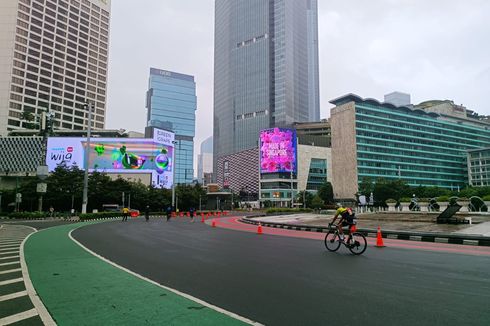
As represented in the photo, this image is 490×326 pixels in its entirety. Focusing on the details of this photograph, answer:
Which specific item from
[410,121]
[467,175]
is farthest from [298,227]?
[467,175]

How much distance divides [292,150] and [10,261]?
12356 cm

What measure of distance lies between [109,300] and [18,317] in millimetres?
1307

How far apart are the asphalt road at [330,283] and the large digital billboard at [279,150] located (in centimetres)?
11910

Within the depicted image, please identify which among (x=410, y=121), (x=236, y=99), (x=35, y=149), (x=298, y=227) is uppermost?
(x=236, y=99)

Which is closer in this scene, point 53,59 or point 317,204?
point 317,204

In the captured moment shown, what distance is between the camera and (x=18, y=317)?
4871mm

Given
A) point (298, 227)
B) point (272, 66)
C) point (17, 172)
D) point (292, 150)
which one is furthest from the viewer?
point (272, 66)

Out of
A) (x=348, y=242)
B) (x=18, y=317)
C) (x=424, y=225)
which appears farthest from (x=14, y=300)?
(x=424, y=225)

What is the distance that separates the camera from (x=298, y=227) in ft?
83.1

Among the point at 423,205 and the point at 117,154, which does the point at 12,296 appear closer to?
the point at 423,205

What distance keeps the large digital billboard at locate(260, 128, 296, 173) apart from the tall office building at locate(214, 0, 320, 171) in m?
34.2

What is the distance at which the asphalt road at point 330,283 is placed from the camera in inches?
196

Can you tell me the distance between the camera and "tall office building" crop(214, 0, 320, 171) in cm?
16788

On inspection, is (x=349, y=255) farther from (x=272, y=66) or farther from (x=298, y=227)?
(x=272, y=66)
